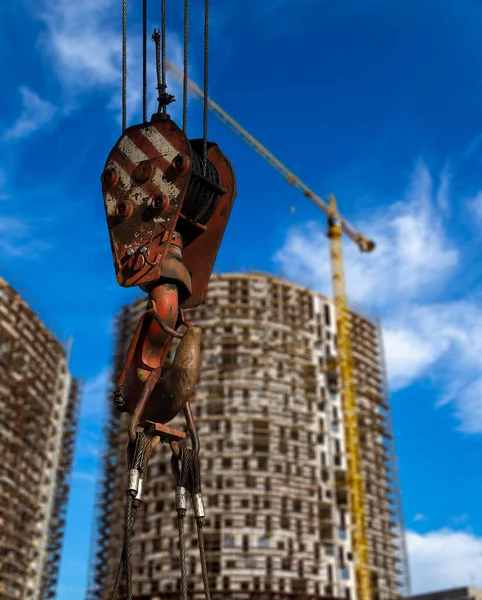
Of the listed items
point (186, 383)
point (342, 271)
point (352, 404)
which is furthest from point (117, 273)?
point (342, 271)

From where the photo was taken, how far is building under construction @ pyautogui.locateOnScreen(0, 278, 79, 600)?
62.2 meters

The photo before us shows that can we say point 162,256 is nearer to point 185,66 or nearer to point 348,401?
point 185,66

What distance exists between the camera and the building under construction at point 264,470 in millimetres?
67500

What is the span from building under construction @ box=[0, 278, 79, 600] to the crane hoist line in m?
57.6

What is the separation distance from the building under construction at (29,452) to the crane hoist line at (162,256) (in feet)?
189

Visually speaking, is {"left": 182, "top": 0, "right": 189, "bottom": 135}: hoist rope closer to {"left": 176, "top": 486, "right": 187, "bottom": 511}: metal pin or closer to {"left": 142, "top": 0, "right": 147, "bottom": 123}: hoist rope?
{"left": 142, "top": 0, "right": 147, "bottom": 123}: hoist rope

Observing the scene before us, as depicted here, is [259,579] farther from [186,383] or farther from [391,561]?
[186,383]

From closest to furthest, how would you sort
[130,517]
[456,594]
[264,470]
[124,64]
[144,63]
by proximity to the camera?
[130,517]
[124,64]
[144,63]
[264,470]
[456,594]

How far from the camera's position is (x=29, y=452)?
220ft

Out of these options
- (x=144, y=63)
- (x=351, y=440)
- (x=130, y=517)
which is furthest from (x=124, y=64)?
(x=351, y=440)

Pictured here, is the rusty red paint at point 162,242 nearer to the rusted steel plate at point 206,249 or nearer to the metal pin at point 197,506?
the rusted steel plate at point 206,249

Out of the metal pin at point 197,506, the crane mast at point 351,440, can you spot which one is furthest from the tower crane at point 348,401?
the metal pin at point 197,506

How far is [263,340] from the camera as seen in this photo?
79.6 metres

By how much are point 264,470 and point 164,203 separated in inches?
2657
